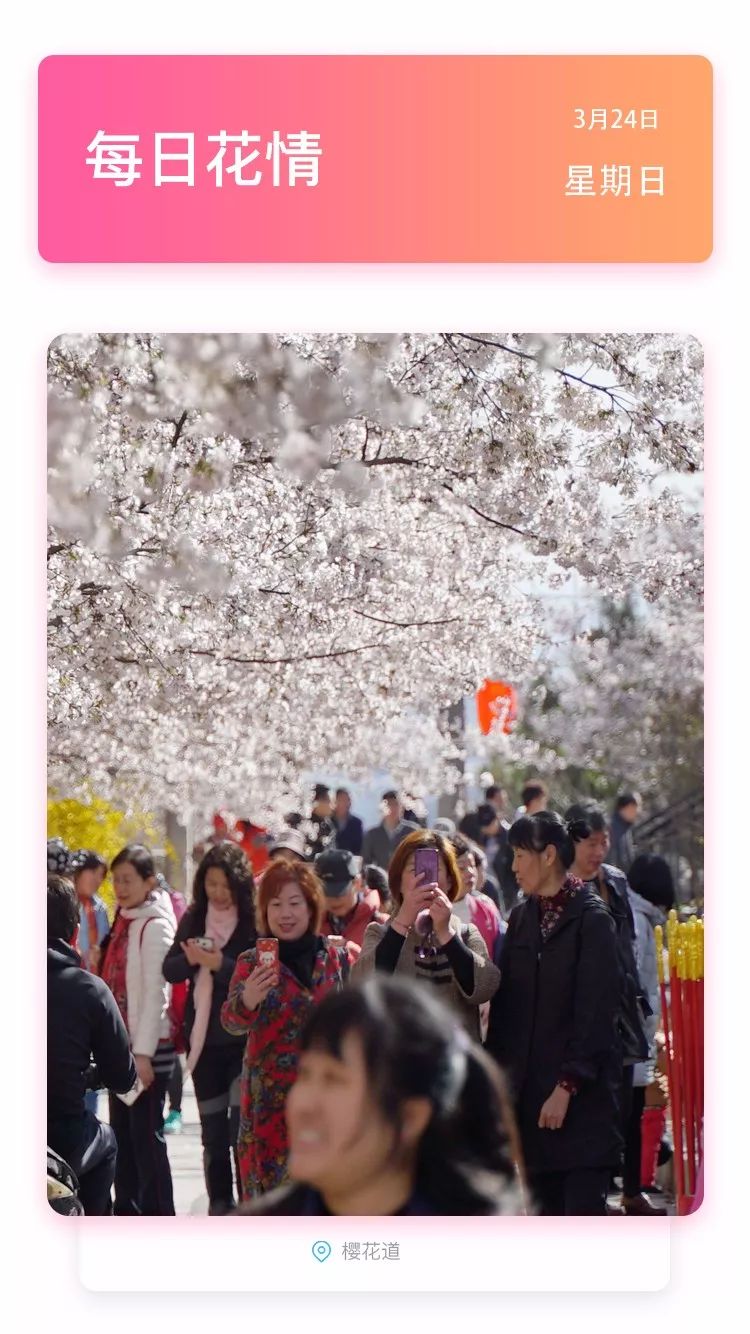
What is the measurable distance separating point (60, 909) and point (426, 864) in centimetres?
107

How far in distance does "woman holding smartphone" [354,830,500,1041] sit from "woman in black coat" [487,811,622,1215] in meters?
0.11

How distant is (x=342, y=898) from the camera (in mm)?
6840

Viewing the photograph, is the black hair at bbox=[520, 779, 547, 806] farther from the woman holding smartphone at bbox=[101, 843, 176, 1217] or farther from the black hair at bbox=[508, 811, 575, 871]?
the black hair at bbox=[508, 811, 575, 871]

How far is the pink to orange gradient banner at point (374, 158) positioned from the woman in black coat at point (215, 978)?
8.83 feet

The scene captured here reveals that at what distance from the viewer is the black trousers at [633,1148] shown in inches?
236

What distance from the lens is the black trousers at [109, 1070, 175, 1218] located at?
17.5ft

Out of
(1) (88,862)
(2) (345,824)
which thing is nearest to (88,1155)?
(1) (88,862)

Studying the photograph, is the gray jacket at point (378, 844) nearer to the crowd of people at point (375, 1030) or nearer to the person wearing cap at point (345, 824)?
the person wearing cap at point (345, 824)

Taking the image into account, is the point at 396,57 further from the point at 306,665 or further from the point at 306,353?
the point at 306,665

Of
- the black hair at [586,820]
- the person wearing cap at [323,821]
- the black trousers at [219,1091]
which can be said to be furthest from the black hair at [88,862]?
the person wearing cap at [323,821]

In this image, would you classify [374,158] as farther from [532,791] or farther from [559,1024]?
[532,791]

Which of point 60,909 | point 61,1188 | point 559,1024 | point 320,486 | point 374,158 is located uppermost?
point 374,158

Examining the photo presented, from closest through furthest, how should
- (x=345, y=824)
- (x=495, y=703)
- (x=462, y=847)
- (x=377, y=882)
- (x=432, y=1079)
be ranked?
1. (x=432, y=1079)
2. (x=462, y=847)
3. (x=377, y=882)
4. (x=345, y=824)
5. (x=495, y=703)

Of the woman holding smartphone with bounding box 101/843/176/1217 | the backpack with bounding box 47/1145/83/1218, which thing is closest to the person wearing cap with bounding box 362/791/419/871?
the woman holding smartphone with bounding box 101/843/176/1217
